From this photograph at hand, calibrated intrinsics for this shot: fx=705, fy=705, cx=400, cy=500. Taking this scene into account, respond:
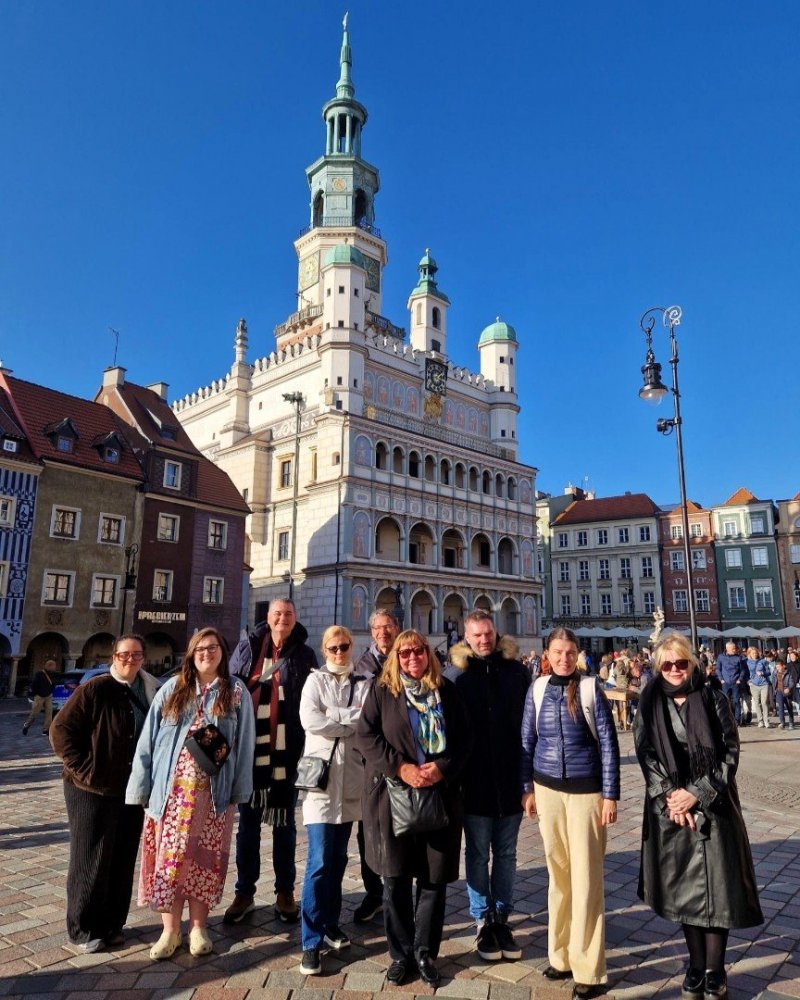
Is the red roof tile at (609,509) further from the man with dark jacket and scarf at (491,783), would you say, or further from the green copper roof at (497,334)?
the man with dark jacket and scarf at (491,783)

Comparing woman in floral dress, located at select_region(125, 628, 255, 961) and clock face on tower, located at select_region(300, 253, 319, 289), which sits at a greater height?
clock face on tower, located at select_region(300, 253, 319, 289)

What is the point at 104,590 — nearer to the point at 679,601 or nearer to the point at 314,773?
the point at 314,773

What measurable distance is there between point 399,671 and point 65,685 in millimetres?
17985

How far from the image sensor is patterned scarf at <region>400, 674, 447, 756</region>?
4.38 m

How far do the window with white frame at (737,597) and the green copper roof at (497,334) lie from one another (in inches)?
1024

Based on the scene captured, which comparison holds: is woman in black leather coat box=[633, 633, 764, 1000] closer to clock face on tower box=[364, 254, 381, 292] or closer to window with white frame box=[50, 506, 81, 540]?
window with white frame box=[50, 506, 81, 540]

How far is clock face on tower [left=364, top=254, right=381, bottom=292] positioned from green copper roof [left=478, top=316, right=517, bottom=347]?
9.78 meters

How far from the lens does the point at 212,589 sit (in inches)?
1265

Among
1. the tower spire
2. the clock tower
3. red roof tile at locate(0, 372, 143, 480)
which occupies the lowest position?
red roof tile at locate(0, 372, 143, 480)

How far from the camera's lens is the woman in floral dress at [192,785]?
4516mm

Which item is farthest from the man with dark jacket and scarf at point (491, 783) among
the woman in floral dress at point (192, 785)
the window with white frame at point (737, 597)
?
the window with white frame at point (737, 597)

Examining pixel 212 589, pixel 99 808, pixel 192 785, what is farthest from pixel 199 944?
pixel 212 589

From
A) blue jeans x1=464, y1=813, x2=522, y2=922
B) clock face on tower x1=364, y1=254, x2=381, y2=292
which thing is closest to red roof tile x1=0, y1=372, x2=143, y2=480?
blue jeans x1=464, y1=813, x2=522, y2=922

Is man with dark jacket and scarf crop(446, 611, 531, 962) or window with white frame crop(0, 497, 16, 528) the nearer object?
man with dark jacket and scarf crop(446, 611, 531, 962)
